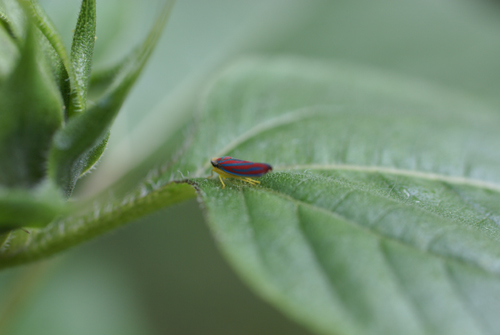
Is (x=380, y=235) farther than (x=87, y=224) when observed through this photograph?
No

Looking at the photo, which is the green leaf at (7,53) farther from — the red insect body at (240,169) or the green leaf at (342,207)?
the red insect body at (240,169)

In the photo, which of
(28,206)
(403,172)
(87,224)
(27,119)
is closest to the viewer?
(28,206)

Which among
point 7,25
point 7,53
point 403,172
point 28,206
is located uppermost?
point 7,25

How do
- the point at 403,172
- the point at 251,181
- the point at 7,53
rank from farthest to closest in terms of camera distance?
the point at 403,172
the point at 251,181
the point at 7,53

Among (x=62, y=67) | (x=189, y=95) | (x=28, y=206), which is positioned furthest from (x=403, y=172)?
(x=189, y=95)

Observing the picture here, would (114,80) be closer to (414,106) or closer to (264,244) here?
(264,244)

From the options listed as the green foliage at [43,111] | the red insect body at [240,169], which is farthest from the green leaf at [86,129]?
the red insect body at [240,169]

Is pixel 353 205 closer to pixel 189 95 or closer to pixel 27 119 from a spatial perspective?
pixel 27 119
